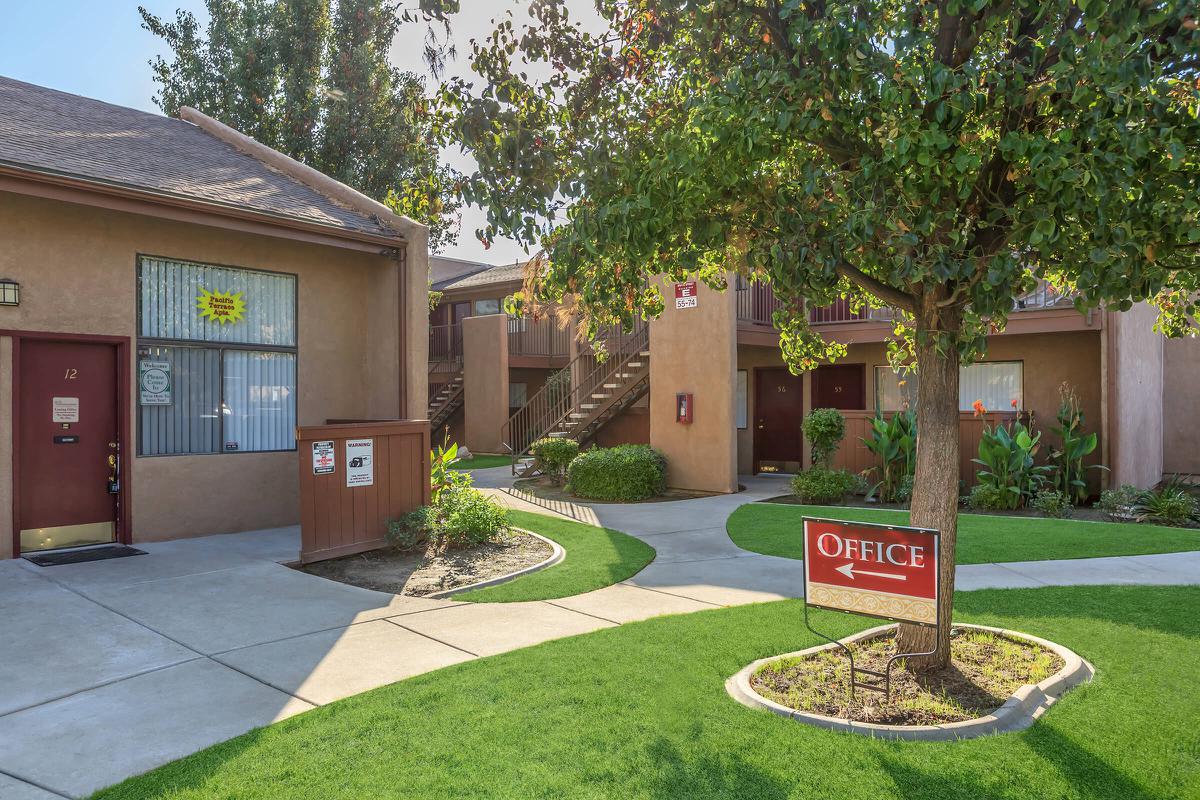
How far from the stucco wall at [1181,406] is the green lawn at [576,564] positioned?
46.7 feet

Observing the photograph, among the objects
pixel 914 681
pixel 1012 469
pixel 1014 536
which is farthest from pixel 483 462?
pixel 914 681

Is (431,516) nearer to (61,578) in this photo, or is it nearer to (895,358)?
(61,578)

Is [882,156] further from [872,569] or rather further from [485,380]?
[485,380]

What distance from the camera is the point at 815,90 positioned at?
165 inches

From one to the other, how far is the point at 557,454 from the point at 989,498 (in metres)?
7.50

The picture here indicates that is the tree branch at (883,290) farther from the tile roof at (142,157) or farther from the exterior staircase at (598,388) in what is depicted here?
the exterior staircase at (598,388)

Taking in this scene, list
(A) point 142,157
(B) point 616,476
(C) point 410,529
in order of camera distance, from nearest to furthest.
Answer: (C) point 410,529
(A) point 142,157
(B) point 616,476

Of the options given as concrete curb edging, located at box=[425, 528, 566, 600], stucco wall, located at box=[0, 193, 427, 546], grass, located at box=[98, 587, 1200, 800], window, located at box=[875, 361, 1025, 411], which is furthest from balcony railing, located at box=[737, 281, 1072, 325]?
grass, located at box=[98, 587, 1200, 800]

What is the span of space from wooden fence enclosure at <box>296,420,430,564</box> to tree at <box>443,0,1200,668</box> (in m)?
3.97

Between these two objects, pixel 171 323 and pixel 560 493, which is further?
pixel 560 493

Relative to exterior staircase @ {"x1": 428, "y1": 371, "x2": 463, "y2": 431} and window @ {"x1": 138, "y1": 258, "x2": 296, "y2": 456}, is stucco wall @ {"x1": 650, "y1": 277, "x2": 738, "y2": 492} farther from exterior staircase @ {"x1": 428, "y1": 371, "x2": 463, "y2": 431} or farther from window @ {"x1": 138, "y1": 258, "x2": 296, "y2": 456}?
exterior staircase @ {"x1": 428, "y1": 371, "x2": 463, "y2": 431}

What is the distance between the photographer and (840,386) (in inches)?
684

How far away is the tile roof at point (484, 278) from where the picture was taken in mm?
25469

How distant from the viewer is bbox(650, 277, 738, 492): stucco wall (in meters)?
14.3
